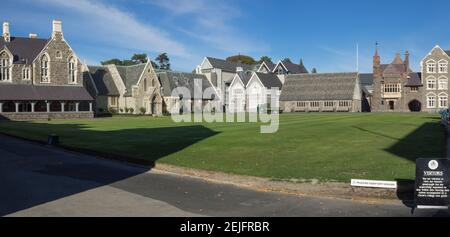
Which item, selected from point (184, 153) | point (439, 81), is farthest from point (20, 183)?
point (439, 81)

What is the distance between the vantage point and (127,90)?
8500 centimetres

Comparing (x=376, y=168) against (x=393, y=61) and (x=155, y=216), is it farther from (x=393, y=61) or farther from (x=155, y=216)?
(x=393, y=61)

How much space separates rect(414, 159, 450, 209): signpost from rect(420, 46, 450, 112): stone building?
8635cm

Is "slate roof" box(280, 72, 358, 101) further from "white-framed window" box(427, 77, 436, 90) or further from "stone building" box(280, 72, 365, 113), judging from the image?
"white-framed window" box(427, 77, 436, 90)

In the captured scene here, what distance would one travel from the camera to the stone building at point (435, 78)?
88938 mm

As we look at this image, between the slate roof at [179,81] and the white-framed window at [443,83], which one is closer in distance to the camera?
the white-framed window at [443,83]

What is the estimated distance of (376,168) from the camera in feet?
48.3

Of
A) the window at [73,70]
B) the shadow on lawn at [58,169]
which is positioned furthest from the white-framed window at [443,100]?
the shadow on lawn at [58,169]

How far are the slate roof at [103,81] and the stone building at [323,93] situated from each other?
122 feet

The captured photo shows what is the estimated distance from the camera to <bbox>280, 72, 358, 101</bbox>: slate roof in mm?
93875

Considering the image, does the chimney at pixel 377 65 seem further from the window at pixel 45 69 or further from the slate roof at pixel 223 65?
the window at pixel 45 69

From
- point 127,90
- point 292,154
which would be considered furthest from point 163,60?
point 292,154

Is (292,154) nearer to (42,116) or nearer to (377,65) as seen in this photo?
(42,116)
